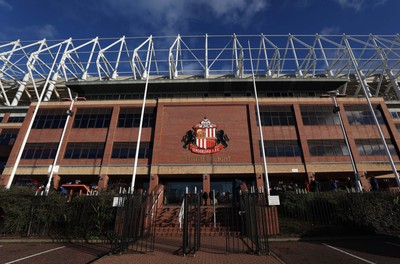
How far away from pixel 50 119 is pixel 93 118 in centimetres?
572

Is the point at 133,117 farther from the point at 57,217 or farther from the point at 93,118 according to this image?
the point at 57,217

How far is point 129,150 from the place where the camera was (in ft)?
91.0

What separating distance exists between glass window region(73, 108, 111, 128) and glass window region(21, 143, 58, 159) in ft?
12.6

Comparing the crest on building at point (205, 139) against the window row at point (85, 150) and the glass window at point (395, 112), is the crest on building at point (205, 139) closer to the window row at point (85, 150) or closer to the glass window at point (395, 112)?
the window row at point (85, 150)

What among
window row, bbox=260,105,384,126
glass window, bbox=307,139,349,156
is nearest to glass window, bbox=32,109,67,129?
window row, bbox=260,105,384,126

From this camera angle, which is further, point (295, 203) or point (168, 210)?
point (168, 210)

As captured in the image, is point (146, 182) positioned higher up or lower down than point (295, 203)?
higher up

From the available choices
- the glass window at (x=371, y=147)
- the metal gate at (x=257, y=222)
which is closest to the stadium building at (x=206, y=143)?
the glass window at (x=371, y=147)

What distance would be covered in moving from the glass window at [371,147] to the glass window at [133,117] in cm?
2601

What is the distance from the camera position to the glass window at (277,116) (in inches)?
1147

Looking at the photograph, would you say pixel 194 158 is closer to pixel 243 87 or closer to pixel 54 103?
pixel 243 87

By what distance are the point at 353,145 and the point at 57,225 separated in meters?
30.5

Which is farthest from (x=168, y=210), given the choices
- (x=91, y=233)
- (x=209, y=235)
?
(x=91, y=233)

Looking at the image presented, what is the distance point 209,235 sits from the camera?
42.3 ft
